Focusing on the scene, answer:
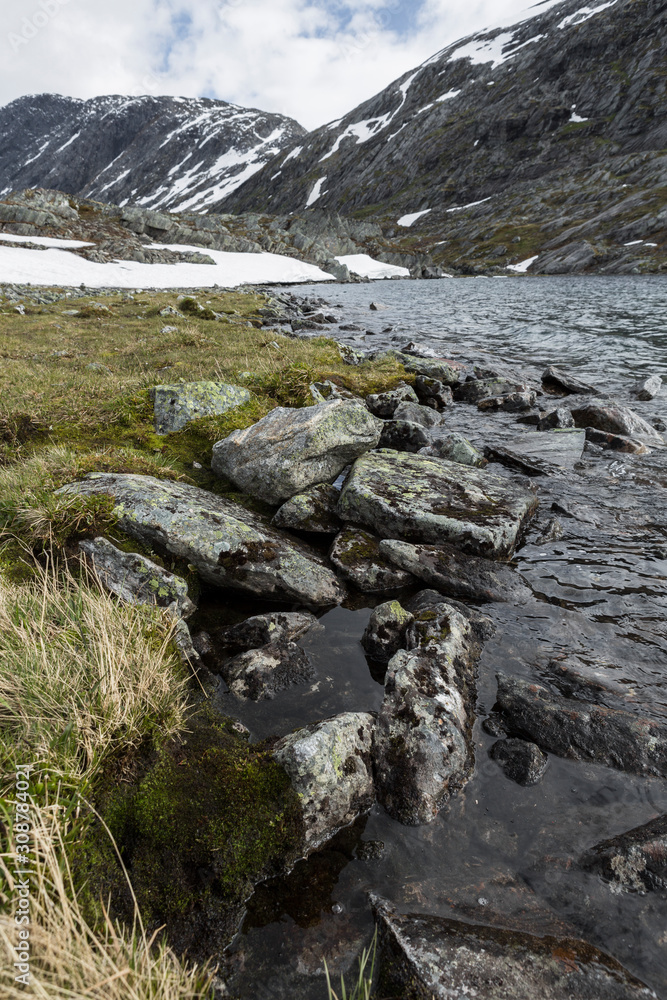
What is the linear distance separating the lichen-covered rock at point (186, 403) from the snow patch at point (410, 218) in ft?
637

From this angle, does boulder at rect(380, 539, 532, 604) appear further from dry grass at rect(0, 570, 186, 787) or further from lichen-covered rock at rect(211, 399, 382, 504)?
dry grass at rect(0, 570, 186, 787)

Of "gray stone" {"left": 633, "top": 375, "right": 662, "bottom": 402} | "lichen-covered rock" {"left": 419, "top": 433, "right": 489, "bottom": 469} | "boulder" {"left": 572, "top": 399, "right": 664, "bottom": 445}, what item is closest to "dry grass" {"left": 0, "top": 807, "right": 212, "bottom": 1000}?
"lichen-covered rock" {"left": 419, "top": 433, "right": 489, "bottom": 469}

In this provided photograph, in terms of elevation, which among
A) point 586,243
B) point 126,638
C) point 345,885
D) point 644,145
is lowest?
point 345,885

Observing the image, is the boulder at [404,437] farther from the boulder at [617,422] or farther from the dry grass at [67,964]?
the dry grass at [67,964]

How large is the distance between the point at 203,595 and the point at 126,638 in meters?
2.41

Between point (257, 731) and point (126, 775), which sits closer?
point (126, 775)

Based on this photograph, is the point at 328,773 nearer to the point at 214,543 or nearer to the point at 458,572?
the point at 214,543

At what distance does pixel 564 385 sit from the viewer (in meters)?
17.3

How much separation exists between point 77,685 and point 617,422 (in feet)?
45.5

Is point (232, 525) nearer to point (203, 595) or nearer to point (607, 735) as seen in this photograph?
point (203, 595)

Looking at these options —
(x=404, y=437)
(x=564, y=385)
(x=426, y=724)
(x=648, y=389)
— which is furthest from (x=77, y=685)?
(x=648, y=389)

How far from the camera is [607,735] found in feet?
15.2

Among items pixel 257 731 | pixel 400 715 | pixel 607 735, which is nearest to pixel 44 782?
pixel 257 731

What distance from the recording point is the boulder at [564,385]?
56.0ft
